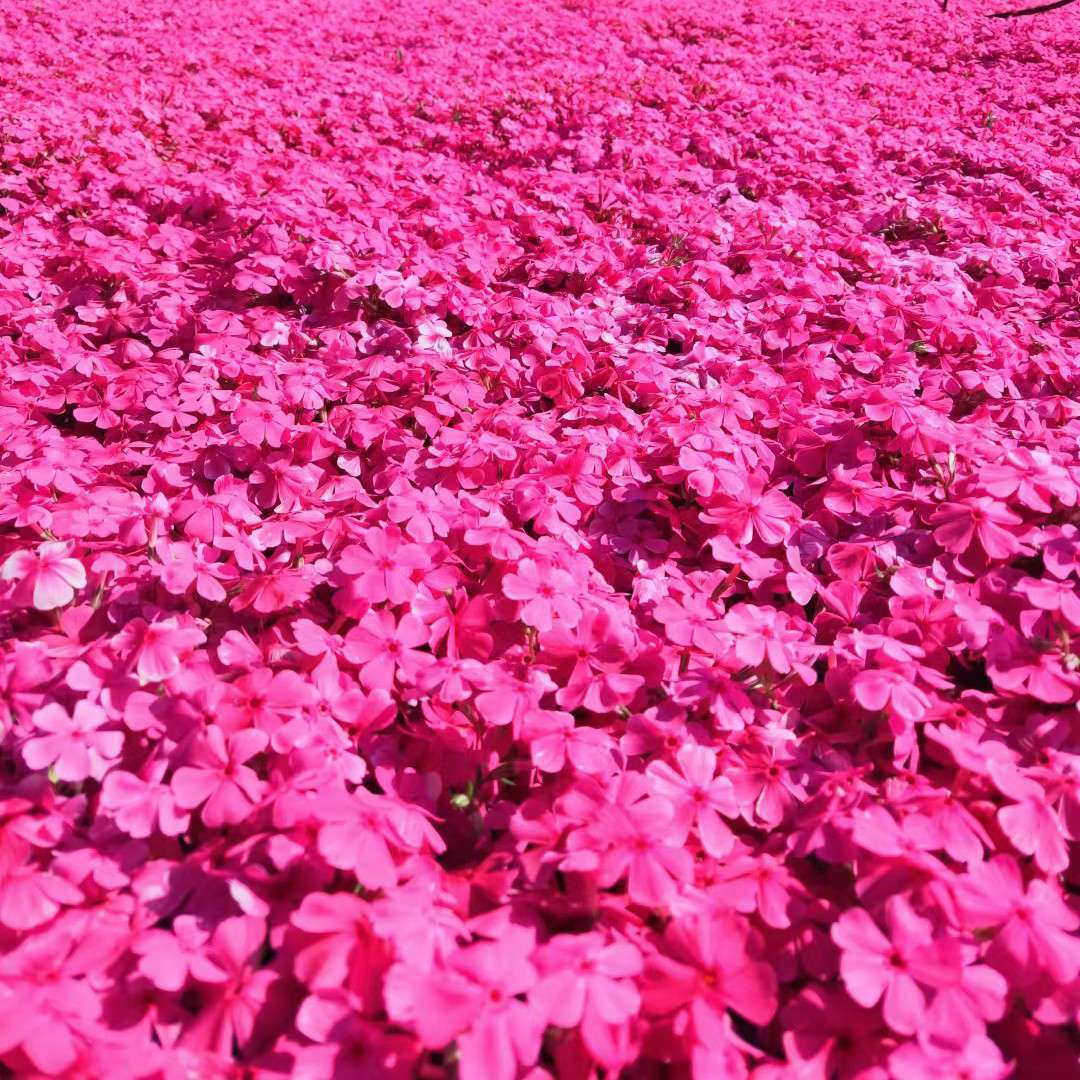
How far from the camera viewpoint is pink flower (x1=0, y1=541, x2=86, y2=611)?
1.95 meters

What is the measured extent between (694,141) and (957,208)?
2347 millimetres

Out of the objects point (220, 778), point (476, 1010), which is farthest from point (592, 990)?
point (220, 778)

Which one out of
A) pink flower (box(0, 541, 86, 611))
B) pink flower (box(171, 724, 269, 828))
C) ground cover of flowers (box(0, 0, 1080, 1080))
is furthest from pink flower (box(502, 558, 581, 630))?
pink flower (box(0, 541, 86, 611))

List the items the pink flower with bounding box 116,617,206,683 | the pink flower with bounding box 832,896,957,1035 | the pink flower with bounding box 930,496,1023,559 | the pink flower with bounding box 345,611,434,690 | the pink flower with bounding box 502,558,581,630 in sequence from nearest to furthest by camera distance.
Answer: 1. the pink flower with bounding box 832,896,957,1035
2. the pink flower with bounding box 116,617,206,683
3. the pink flower with bounding box 345,611,434,690
4. the pink flower with bounding box 502,558,581,630
5. the pink flower with bounding box 930,496,1023,559

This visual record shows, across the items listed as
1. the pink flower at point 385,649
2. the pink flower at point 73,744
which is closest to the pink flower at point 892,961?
the pink flower at point 385,649

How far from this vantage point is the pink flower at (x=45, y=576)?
6.40 ft

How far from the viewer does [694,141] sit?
22.7 feet

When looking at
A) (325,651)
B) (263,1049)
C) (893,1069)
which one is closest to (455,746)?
(325,651)

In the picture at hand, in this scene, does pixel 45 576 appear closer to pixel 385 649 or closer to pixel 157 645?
pixel 157 645

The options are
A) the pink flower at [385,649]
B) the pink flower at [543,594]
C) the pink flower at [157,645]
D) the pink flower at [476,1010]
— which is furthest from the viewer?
the pink flower at [543,594]

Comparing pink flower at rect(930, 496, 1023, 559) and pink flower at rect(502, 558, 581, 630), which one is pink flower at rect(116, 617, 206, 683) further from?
pink flower at rect(930, 496, 1023, 559)

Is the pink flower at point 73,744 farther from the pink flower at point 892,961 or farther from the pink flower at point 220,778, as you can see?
the pink flower at point 892,961

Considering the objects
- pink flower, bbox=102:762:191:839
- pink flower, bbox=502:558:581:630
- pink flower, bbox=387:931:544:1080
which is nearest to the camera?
pink flower, bbox=387:931:544:1080

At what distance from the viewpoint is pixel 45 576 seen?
1.98 m
